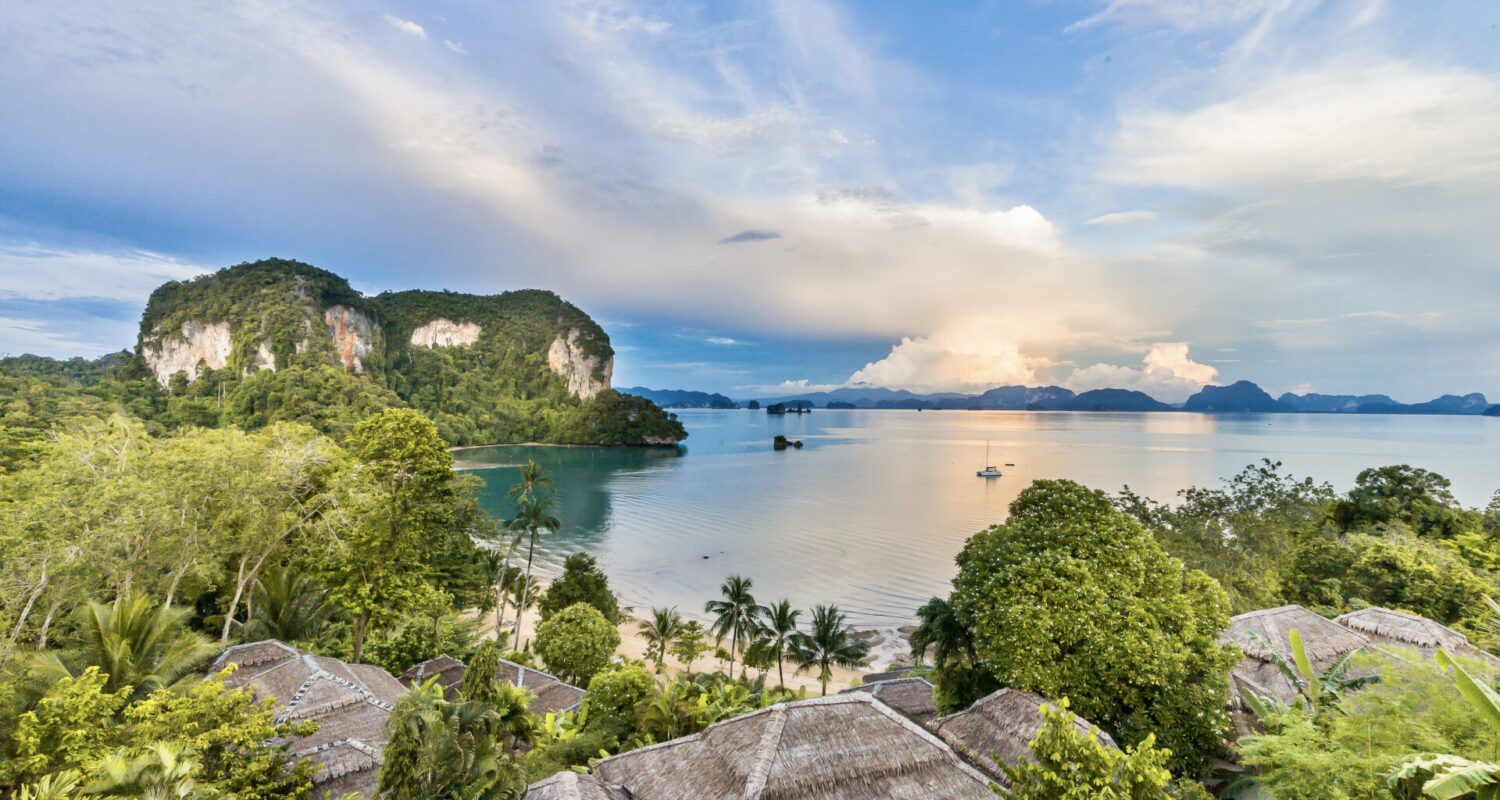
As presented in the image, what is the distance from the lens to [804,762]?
20.9 feet

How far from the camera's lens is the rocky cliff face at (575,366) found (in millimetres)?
100688

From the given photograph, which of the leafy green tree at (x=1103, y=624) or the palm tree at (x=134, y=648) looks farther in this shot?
the leafy green tree at (x=1103, y=624)

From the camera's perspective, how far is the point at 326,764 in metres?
7.62

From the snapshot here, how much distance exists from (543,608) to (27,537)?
12.4 metres

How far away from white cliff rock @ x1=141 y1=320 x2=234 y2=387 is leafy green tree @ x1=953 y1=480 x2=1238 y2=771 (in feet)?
301

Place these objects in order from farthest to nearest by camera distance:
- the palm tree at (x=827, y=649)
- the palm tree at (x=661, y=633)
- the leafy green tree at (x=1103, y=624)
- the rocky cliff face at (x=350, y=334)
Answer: the rocky cliff face at (x=350, y=334) → the palm tree at (x=661, y=633) → the palm tree at (x=827, y=649) → the leafy green tree at (x=1103, y=624)

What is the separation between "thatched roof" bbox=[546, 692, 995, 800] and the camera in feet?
20.4

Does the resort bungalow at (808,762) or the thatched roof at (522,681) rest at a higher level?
the resort bungalow at (808,762)

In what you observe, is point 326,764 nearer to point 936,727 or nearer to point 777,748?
point 777,748

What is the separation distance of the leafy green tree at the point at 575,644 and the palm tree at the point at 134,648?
7.49 meters

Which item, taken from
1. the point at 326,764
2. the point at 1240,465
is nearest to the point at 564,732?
the point at 326,764

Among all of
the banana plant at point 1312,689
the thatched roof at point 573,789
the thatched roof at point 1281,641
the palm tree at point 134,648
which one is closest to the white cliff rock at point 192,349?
the palm tree at point 134,648

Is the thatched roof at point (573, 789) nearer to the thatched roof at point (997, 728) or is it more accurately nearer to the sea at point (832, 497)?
the thatched roof at point (997, 728)

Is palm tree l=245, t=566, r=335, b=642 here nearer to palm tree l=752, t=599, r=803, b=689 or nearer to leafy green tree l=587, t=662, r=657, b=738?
leafy green tree l=587, t=662, r=657, b=738
